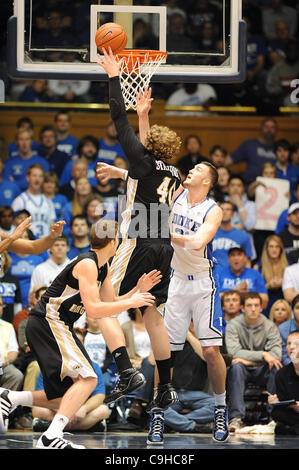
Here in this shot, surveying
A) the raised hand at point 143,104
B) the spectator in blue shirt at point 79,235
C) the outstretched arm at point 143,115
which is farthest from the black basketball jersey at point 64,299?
the spectator in blue shirt at point 79,235

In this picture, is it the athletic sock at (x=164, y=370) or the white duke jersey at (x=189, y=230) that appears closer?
the athletic sock at (x=164, y=370)

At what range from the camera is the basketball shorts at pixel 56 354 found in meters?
6.68

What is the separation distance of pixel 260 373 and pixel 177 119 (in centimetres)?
552

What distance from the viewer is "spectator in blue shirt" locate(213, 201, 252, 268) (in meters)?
11.1

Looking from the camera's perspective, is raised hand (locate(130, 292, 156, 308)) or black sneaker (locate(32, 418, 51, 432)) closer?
raised hand (locate(130, 292, 156, 308))

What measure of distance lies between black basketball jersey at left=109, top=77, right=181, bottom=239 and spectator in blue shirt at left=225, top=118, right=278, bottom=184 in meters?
5.74

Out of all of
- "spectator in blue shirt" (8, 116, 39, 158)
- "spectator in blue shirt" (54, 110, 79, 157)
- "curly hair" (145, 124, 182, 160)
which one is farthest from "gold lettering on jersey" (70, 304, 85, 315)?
"spectator in blue shirt" (54, 110, 79, 157)

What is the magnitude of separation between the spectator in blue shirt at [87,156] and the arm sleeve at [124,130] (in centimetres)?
523

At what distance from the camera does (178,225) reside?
759 centimetres

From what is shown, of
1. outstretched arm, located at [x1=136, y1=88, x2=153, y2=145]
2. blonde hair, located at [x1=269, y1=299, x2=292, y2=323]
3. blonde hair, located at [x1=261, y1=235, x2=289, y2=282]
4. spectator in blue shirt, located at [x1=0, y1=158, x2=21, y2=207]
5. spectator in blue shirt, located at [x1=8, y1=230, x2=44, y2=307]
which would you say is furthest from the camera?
spectator in blue shirt, located at [x1=0, y1=158, x2=21, y2=207]

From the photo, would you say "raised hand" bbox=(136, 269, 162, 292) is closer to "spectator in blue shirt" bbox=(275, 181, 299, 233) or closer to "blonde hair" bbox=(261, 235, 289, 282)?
"blonde hair" bbox=(261, 235, 289, 282)

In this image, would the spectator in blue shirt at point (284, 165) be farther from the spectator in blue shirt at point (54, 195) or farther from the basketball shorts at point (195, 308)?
the basketball shorts at point (195, 308)

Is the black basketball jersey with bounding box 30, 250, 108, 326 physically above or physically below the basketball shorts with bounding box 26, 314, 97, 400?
above

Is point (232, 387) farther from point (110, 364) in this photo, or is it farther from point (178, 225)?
point (178, 225)
